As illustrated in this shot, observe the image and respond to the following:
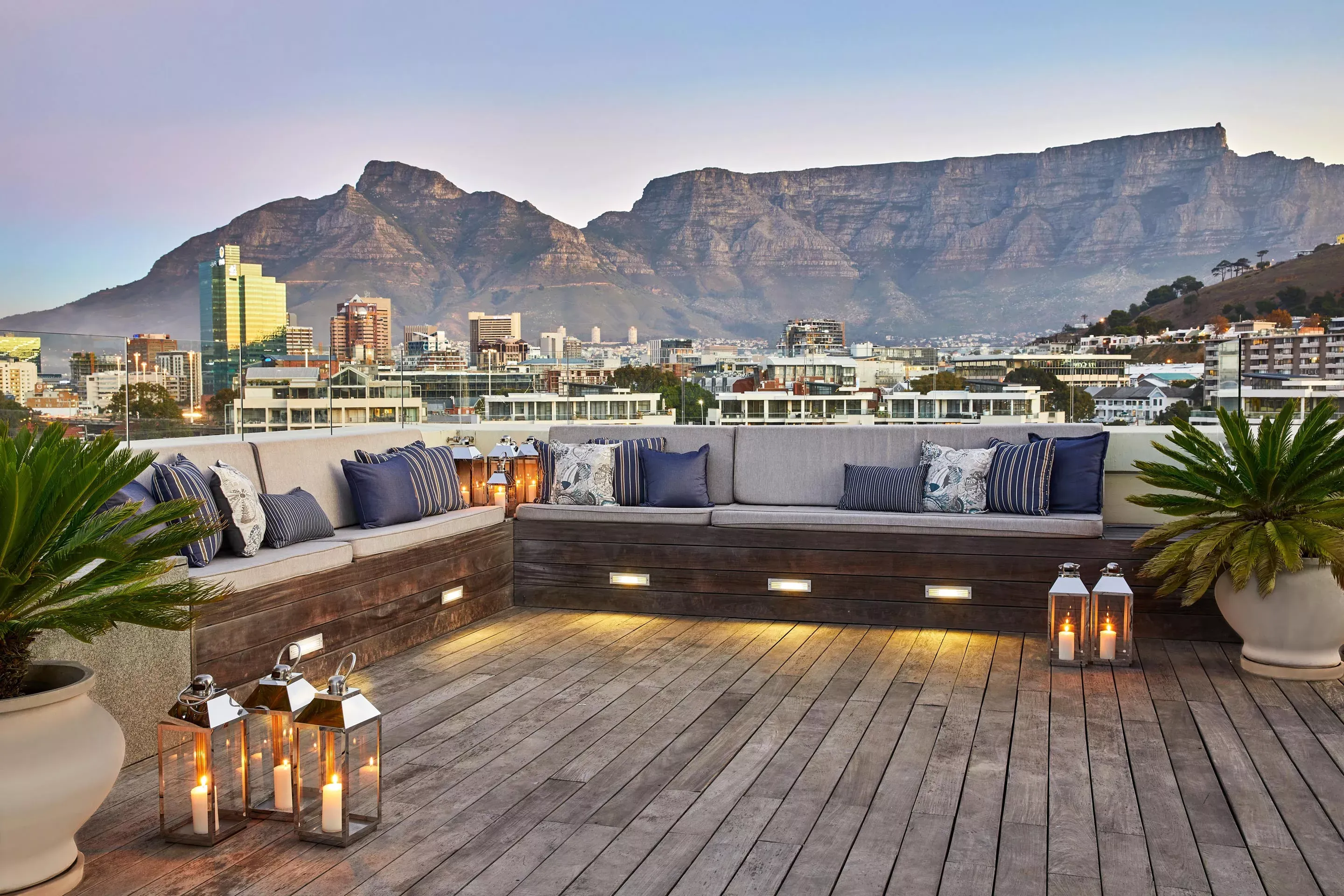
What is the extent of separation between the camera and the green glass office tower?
577 centimetres

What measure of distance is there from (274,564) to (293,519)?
1.32 feet

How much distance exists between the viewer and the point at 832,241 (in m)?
36.3

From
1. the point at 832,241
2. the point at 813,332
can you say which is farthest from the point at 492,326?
the point at 832,241

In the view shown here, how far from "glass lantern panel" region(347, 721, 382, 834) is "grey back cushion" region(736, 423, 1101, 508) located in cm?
322

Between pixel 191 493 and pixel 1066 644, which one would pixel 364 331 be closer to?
pixel 191 493

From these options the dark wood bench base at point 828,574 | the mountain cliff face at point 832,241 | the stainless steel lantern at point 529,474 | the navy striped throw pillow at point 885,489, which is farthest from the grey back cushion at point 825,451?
the mountain cliff face at point 832,241

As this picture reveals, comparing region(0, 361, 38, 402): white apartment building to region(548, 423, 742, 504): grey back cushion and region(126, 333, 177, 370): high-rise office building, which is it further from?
region(548, 423, 742, 504): grey back cushion

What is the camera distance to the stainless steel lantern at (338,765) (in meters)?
2.35

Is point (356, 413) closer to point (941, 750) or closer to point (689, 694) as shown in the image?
point (689, 694)

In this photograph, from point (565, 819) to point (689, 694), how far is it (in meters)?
1.19

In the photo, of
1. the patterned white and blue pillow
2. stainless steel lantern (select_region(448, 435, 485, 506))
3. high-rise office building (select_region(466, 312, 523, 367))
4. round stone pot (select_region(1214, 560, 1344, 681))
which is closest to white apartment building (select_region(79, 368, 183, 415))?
stainless steel lantern (select_region(448, 435, 485, 506))

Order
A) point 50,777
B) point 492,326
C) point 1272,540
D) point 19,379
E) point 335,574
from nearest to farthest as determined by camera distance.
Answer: point 50,777, point 1272,540, point 335,574, point 19,379, point 492,326

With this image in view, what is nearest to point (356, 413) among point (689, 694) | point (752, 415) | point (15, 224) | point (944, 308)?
point (752, 415)

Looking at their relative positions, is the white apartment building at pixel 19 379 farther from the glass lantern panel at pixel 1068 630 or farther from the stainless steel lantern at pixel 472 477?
the glass lantern panel at pixel 1068 630
